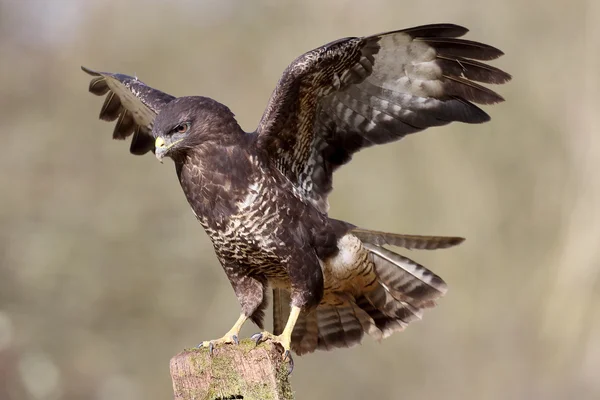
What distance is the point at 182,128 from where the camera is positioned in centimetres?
509

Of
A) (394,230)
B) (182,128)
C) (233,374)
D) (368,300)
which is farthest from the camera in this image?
(394,230)

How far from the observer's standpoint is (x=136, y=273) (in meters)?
12.1

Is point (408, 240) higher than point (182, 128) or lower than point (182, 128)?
lower

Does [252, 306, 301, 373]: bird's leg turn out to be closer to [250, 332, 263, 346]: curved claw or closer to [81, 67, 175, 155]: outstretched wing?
[250, 332, 263, 346]: curved claw

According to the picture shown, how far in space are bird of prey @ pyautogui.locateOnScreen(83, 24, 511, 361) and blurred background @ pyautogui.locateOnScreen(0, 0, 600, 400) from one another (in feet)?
16.2

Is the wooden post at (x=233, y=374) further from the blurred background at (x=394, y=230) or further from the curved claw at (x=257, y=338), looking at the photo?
the blurred background at (x=394, y=230)

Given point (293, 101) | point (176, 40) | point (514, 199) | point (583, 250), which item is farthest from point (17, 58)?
point (293, 101)

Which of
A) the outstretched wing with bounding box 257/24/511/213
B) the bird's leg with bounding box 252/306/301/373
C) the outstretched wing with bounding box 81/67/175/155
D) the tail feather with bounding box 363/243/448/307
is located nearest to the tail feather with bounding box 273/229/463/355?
the tail feather with bounding box 363/243/448/307

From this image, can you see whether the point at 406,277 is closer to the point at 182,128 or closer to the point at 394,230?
the point at 182,128

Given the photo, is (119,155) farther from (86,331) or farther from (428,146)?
(428,146)

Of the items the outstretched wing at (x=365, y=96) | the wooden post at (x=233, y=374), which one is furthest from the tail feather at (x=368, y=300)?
the wooden post at (x=233, y=374)

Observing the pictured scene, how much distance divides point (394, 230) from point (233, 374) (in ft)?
26.2

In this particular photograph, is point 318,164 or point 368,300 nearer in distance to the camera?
point 318,164

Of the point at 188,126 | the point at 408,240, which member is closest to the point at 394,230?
the point at 408,240
